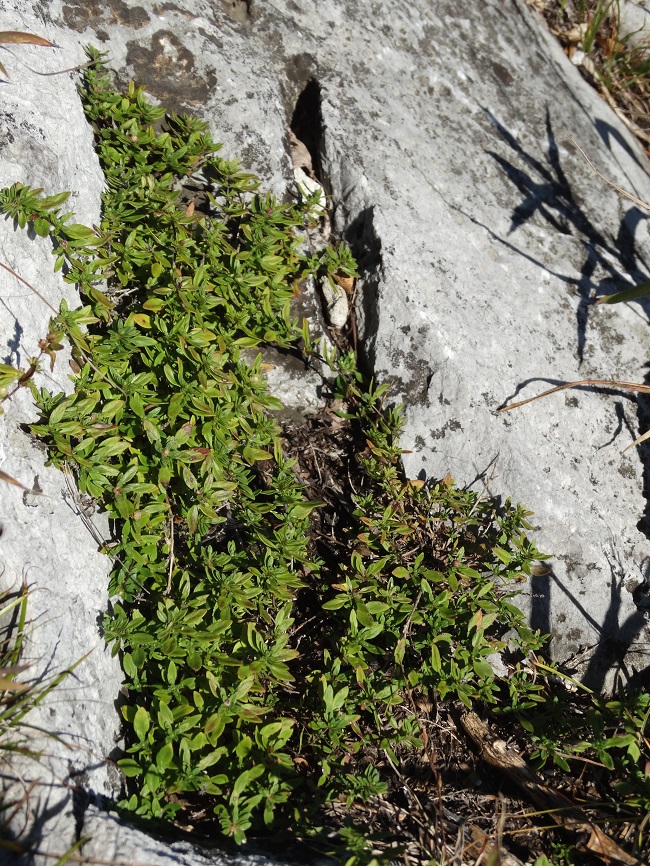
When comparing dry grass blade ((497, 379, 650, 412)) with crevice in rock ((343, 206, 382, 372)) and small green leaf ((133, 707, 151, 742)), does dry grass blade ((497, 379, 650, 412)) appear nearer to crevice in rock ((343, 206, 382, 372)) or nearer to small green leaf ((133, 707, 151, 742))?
crevice in rock ((343, 206, 382, 372))

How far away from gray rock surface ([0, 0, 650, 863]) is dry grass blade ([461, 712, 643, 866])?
0.60 meters

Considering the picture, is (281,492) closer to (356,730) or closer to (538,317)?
(356,730)

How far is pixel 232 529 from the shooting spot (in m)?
3.02

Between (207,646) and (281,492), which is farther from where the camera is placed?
(281,492)

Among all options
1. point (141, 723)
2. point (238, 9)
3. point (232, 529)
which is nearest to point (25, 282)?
point (232, 529)

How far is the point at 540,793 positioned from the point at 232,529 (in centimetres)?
167

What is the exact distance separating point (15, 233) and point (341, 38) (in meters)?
2.53

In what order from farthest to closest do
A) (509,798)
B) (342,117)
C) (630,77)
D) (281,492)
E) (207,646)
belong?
(630,77) → (342,117) → (281,492) → (509,798) → (207,646)

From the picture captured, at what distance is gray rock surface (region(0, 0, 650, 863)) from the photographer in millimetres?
2744

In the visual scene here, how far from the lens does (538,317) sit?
145 inches

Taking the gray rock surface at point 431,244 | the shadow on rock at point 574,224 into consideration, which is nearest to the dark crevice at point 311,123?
the gray rock surface at point 431,244

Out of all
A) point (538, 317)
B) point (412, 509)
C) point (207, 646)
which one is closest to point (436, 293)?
point (538, 317)

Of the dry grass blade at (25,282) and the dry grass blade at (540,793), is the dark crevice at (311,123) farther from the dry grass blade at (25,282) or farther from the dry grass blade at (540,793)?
the dry grass blade at (540,793)

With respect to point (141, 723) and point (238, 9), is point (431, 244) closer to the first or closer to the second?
point (238, 9)
